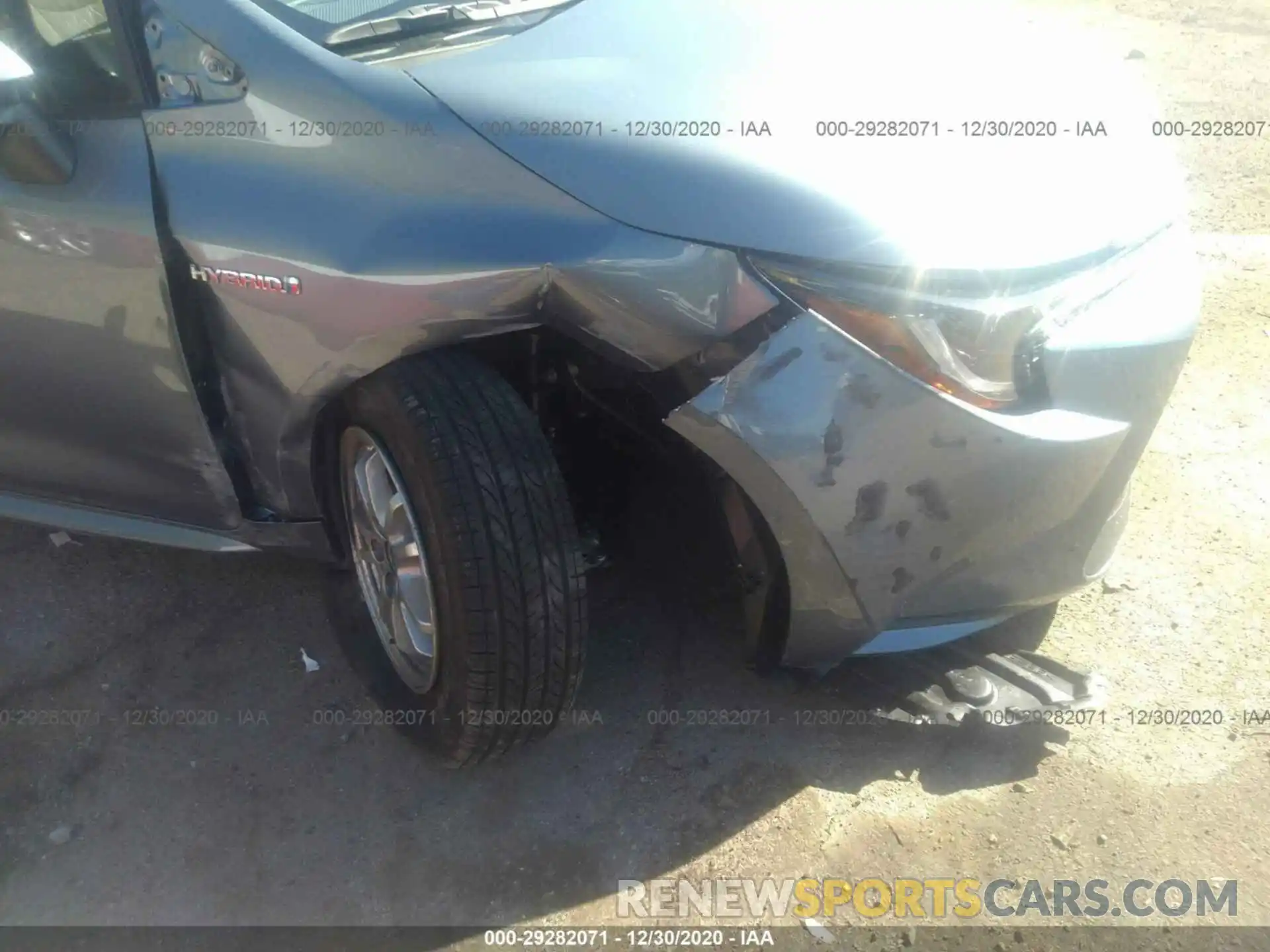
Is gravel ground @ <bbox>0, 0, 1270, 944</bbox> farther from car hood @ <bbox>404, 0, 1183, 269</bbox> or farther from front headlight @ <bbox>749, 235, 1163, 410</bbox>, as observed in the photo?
car hood @ <bbox>404, 0, 1183, 269</bbox>

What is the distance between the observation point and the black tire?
1.93 m

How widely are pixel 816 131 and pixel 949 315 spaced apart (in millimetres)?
412

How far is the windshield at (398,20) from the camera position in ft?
6.53

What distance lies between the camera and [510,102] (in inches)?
74.0

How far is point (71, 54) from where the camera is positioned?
219 centimetres

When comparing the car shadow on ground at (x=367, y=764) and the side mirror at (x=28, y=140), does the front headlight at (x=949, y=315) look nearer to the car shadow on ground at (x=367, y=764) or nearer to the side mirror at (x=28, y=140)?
the car shadow on ground at (x=367, y=764)

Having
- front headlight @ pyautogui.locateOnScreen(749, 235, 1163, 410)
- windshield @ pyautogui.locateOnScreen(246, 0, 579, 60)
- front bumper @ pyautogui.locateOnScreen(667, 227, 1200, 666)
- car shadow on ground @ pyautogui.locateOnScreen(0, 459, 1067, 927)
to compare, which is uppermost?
windshield @ pyautogui.locateOnScreen(246, 0, 579, 60)

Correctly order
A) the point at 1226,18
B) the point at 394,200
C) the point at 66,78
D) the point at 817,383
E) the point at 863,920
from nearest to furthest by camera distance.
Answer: the point at 817,383
the point at 394,200
the point at 863,920
the point at 66,78
the point at 1226,18

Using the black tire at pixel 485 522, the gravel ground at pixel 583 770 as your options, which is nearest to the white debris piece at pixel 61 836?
the gravel ground at pixel 583 770

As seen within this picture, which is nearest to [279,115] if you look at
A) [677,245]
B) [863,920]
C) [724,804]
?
[677,245]

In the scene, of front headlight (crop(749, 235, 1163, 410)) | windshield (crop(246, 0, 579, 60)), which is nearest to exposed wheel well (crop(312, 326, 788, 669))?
front headlight (crop(749, 235, 1163, 410))

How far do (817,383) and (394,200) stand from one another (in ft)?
2.59

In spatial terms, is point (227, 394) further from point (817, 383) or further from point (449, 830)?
point (817, 383)

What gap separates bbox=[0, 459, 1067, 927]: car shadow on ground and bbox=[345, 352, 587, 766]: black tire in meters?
0.32
